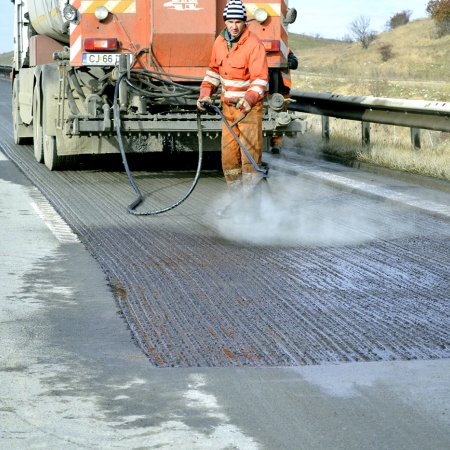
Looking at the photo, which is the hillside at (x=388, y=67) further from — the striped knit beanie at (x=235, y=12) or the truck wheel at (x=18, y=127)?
the striped knit beanie at (x=235, y=12)

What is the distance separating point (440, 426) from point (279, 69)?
28.5ft

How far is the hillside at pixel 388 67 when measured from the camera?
122 feet

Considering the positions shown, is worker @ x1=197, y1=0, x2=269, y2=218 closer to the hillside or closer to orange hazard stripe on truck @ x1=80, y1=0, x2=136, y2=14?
orange hazard stripe on truck @ x1=80, y1=0, x2=136, y2=14

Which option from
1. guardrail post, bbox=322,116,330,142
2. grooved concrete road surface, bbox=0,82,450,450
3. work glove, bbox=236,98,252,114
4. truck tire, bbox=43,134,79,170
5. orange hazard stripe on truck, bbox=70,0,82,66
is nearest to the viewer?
grooved concrete road surface, bbox=0,82,450,450

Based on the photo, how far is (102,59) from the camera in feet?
37.1

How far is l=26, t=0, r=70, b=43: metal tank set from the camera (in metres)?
13.1

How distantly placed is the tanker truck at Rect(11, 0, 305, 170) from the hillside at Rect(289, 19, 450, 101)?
22.3 meters

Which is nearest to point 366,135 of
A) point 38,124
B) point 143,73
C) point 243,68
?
point 143,73

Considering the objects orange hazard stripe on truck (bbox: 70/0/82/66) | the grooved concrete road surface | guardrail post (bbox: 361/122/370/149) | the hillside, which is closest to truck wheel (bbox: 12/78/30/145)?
orange hazard stripe on truck (bbox: 70/0/82/66)

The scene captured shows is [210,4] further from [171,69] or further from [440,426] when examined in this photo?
[440,426]

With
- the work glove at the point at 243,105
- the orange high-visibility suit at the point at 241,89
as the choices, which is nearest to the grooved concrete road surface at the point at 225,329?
the orange high-visibility suit at the point at 241,89

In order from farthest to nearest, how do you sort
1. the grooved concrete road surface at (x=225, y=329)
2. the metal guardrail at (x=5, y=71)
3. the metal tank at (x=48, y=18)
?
1. the metal guardrail at (x=5, y=71)
2. the metal tank at (x=48, y=18)
3. the grooved concrete road surface at (x=225, y=329)

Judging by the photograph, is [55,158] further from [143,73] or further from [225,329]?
[225,329]

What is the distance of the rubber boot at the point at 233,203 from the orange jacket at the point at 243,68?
0.80 meters
